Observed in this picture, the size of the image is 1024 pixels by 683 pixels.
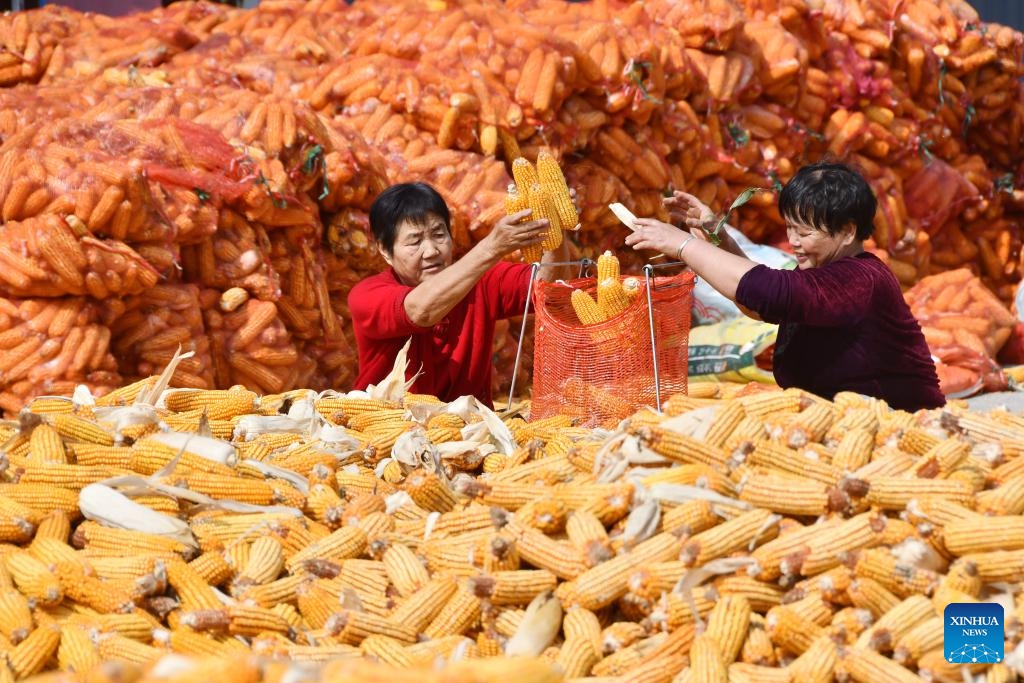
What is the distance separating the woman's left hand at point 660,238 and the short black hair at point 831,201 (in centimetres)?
43

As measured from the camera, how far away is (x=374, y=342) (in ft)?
14.8

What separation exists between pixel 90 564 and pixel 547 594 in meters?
1.05

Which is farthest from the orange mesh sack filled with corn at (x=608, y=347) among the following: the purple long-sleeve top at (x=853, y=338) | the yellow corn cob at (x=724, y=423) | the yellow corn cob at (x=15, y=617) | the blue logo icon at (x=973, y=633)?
the yellow corn cob at (x=15, y=617)

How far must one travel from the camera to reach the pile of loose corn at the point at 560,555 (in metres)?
2.45

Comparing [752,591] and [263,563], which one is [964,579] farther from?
[263,563]

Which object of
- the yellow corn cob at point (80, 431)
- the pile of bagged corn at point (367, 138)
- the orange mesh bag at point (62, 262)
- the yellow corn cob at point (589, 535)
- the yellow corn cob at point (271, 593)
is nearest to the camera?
the yellow corn cob at point (589, 535)

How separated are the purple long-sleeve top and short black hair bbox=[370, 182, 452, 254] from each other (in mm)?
1269

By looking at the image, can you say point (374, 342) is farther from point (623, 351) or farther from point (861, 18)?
point (861, 18)

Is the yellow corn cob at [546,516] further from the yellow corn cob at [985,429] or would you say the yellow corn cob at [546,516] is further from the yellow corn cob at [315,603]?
the yellow corn cob at [985,429]

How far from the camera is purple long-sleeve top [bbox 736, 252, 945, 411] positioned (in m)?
3.71

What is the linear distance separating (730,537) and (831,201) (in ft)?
5.33

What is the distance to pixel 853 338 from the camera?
12.9ft

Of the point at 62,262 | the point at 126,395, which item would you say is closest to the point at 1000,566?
the point at 126,395

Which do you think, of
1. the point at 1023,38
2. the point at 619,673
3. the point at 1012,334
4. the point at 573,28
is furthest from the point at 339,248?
the point at 1023,38
